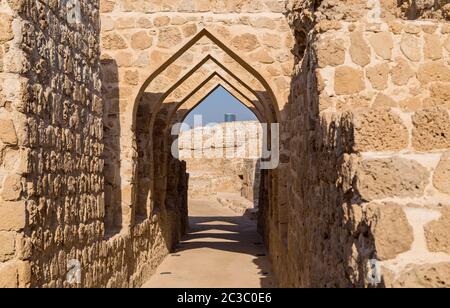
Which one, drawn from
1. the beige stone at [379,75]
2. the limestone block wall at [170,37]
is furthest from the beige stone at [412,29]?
the limestone block wall at [170,37]

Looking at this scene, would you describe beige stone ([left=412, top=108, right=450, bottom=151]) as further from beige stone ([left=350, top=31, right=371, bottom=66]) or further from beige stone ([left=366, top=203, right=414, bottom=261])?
beige stone ([left=350, top=31, right=371, bottom=66])

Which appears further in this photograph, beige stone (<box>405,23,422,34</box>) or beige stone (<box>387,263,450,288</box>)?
beige stone (<box>405,23,422,34</box>)

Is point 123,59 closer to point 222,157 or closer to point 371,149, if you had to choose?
point 371,149

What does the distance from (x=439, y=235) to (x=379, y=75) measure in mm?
1465

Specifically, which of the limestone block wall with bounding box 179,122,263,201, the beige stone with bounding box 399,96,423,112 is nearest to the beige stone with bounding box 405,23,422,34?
the beige stone with bounding box 399,96,423,112

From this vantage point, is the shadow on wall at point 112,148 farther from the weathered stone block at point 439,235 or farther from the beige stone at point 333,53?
the weathered stone block at point 439,235

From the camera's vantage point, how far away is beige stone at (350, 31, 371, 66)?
10.2ft

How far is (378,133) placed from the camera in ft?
7.22

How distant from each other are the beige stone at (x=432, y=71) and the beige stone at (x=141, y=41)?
14.5 feet

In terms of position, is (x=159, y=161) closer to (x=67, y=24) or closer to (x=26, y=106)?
(x=67, y=24)

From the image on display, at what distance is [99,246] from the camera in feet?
16.2

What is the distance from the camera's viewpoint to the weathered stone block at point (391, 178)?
1994 millimetres

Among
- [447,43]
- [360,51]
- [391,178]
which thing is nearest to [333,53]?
[360,51]

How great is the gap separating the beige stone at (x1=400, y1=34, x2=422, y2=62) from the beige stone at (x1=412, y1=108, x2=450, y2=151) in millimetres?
1056
